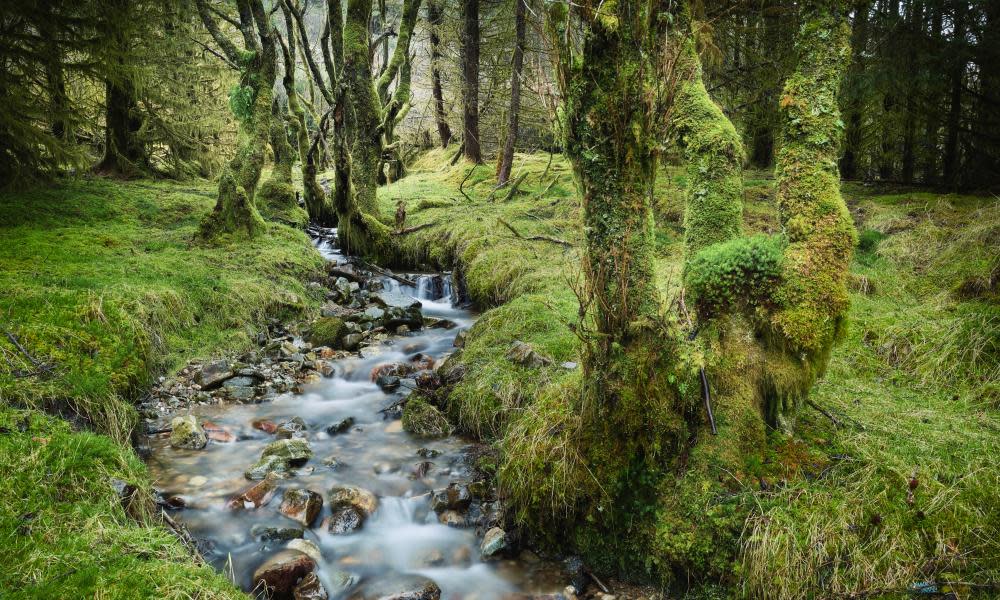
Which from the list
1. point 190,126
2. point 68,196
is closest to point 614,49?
point 68,196

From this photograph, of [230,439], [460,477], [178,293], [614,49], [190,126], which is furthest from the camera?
[190,126]

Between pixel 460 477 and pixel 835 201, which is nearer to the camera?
pixel 835 201

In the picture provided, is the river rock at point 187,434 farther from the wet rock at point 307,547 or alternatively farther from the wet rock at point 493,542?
the wet rock at point 493,542

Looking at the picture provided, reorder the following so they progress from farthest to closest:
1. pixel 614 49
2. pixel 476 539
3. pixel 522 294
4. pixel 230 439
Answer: pixel 522 294, pixel 230 439, pixel 476 539, pixel 614 49

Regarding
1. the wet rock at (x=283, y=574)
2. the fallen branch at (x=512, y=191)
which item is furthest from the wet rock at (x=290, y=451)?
the fallen branch at (x=512, y=191)

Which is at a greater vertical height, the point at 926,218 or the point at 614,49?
the point at 614,49

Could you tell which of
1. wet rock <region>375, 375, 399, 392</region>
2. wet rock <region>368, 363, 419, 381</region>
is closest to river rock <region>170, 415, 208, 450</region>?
wet rock <region>375, 375, 399, 392</region>

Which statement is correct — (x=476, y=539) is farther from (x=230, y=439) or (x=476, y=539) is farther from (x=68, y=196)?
(x=68, y=196)

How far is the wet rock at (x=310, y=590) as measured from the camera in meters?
3.59

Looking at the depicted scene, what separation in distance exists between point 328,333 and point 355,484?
348cm

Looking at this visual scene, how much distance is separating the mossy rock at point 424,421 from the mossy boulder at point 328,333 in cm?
249

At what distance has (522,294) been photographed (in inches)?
307

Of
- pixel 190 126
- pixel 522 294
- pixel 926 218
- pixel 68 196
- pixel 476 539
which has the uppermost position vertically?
pixel 190 126

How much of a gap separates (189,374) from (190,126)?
12664 mm
